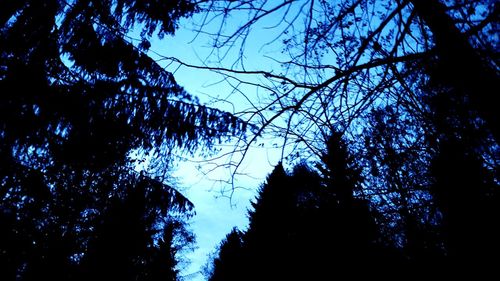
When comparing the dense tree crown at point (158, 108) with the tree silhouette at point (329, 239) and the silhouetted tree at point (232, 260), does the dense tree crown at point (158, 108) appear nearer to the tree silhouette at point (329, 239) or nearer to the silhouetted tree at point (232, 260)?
the tree silhouette at point (329, 239)

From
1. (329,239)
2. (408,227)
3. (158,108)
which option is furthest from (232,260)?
(158,108)

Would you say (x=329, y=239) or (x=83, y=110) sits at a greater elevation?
(x=83, y=110)

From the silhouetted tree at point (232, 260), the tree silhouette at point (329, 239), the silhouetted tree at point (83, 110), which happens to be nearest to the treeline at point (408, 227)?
the tree silhouette at point (329, 239)

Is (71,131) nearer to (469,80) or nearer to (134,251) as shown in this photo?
(469,80)

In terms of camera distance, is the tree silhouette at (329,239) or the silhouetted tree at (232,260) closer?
the tree silhouette at (329,239)

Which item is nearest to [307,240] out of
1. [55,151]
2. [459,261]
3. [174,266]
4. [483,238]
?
[459,261]

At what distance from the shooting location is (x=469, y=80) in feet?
9.42

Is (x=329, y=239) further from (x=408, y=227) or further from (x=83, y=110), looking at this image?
(x=83, y=110)

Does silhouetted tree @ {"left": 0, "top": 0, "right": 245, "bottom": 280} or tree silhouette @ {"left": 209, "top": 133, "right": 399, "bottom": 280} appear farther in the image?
tree silhouette @ {"left": 209, "top": 133, "right": 399, "bottom": 280}

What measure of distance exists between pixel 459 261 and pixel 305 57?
8.80 metres

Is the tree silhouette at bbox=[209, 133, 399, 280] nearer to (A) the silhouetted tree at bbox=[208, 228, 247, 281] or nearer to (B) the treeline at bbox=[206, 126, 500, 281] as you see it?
(B) the treeline at bbox=[206, 126, 500, 281]

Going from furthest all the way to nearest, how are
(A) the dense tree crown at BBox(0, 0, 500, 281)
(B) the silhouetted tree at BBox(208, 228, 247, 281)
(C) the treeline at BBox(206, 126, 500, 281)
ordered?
(B) the silhouetted tree at BBox(208, 228, 247, 281) → (C) the treeline at BBox(206, 126, 500, 281) → (A) the dense tree crown at BBox(0, 0, 500, 281)

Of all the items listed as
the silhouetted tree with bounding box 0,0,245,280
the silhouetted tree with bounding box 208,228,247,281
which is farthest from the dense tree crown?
the silhouetted tree with bounding box 208,228,247,281

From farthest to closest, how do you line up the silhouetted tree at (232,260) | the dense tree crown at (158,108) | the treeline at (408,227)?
the silhouetted tree at (232,260) → the treeline at (408,227) → the dense tree crown at (158,108)
